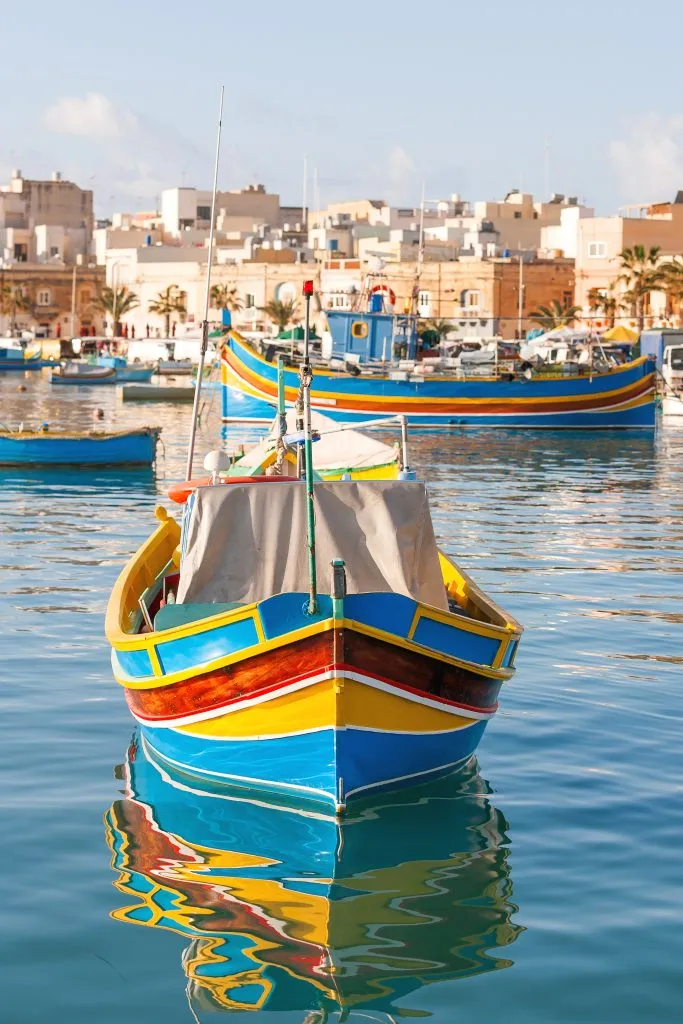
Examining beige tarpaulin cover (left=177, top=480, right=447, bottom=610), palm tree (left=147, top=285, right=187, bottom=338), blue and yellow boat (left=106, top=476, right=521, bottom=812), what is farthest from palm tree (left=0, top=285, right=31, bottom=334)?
beige tarpaulin cover (left=177, top=480, right=447, bottom=610)

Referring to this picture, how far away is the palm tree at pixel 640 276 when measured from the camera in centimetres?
9106

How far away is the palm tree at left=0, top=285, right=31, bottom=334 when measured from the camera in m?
131

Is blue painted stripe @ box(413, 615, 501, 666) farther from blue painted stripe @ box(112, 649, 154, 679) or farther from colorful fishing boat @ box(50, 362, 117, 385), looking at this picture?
colorful fishing boat @ box(50, 362, 117, 385)

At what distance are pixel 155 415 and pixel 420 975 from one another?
189ft

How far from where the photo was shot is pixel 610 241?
102 metres

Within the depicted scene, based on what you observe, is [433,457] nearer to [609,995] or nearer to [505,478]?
[505,478]

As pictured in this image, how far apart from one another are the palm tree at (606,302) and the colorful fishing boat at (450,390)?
122ft

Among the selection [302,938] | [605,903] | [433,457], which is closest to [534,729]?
[605,903]

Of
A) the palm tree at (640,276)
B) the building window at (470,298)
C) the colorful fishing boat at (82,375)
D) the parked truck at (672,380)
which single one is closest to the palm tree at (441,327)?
the building window at (470,298)

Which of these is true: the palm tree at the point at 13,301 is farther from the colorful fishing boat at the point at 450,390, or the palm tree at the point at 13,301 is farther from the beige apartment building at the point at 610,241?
the colorful fishing boat at the point at 450,390

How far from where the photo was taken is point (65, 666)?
15766mm

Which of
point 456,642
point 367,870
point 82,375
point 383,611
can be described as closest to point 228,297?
point 82,375

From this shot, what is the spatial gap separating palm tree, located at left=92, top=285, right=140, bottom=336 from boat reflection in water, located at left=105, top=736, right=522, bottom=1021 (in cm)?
11376

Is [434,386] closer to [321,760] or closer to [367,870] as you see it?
[321,760]
